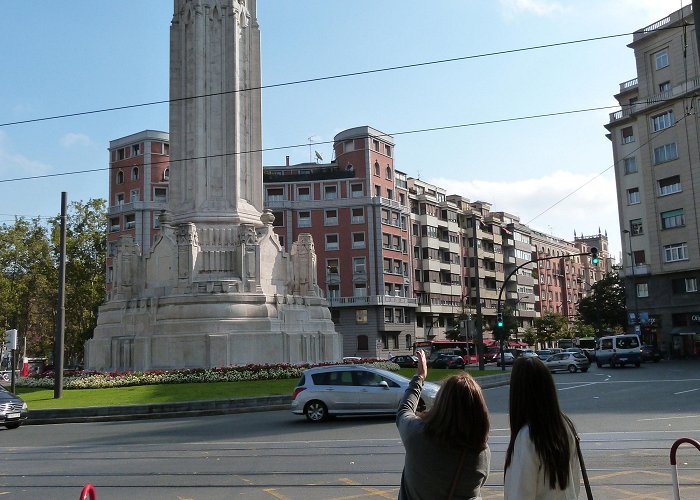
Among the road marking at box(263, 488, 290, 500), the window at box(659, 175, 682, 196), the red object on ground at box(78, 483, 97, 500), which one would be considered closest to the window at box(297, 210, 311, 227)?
the window at box(659, 175, 682, 196)

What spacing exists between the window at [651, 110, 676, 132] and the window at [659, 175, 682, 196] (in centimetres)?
442

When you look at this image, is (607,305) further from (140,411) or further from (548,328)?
(140,411)

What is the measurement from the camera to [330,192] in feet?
240

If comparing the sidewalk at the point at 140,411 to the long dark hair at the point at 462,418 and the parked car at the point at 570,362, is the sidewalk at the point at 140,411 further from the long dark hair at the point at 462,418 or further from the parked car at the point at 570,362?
the parked car at the point at 570,362

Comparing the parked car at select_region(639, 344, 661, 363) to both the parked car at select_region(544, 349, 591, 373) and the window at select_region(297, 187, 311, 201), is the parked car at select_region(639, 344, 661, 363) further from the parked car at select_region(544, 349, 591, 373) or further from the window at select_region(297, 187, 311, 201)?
the window at select_region(297, 187, 311, 201)

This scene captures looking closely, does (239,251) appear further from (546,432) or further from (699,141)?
(699,141)

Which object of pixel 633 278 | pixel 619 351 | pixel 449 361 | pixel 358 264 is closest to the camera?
pixel 619 351

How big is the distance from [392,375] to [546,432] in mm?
14609

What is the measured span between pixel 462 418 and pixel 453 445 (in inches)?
6.5

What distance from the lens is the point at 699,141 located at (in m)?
55.1

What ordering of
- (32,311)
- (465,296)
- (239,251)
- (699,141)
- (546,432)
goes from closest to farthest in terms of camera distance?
1. (546,432)
2. (239,251)
3. (699,141)
4. (32,311)
5. (465,296)

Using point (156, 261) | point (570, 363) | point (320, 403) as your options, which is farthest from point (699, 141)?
point (320, 403)

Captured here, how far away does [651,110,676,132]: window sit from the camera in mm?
57781

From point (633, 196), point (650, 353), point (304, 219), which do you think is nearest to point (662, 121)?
point (633, 196)
